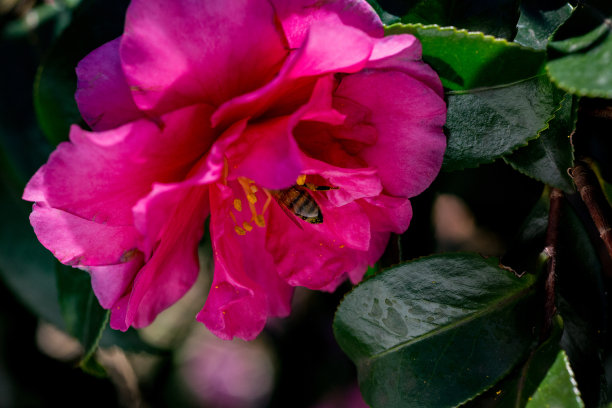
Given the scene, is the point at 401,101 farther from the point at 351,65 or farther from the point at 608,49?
the point at 608,49

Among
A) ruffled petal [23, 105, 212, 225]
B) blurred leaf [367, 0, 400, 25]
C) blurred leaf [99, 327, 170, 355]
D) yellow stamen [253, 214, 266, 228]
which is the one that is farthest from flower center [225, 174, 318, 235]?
blurred leaf [99, 327, 170, 355]

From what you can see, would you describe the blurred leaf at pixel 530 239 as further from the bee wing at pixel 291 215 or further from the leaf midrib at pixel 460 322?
the bee wing at pixel 291 215

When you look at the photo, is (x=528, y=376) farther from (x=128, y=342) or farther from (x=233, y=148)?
(x=128, y=342)

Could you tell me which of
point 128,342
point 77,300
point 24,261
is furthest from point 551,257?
point 24,261

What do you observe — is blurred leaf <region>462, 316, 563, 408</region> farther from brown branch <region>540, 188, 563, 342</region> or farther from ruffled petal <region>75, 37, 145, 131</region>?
ruffled petal <region>75, 37, 145, 131</region>

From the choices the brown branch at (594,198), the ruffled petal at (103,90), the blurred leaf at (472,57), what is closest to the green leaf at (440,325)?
the brown branch at (594,198)
